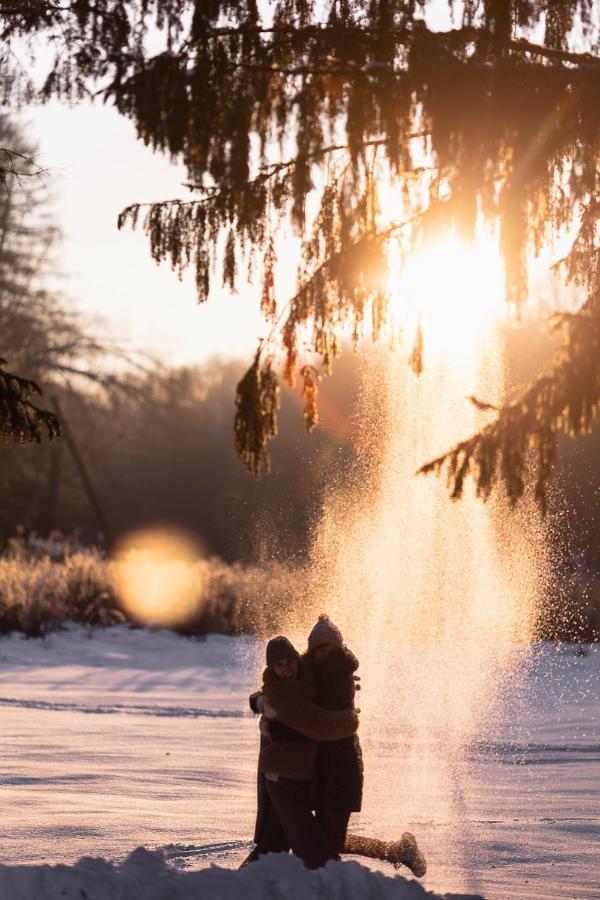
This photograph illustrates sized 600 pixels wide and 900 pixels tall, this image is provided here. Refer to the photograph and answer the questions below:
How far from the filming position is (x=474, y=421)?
68.0 feet

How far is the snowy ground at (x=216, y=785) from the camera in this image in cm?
626

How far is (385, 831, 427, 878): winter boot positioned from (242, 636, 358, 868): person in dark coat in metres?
0.40

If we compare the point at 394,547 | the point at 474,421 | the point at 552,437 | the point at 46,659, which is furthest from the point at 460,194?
the point at 394,547

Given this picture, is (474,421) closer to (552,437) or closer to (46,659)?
(46,659)

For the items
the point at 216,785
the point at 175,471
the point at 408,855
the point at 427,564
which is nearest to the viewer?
the point at 408,855

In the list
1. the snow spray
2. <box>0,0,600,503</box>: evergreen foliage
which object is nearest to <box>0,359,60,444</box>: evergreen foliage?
<box>0,0,600,503</box>: evergreen foliage

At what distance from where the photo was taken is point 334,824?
5.79m

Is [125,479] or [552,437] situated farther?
[125,479]

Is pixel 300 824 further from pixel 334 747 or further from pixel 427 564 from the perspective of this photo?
pixel 427 564

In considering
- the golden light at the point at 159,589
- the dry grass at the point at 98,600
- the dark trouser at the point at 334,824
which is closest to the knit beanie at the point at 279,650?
the dark trouser at the point at 334,824

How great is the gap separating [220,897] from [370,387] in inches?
794

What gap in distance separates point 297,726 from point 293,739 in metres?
0.14

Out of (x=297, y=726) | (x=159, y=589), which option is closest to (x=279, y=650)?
(x=297, y=726)

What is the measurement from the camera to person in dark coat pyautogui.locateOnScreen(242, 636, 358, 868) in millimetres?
5668
